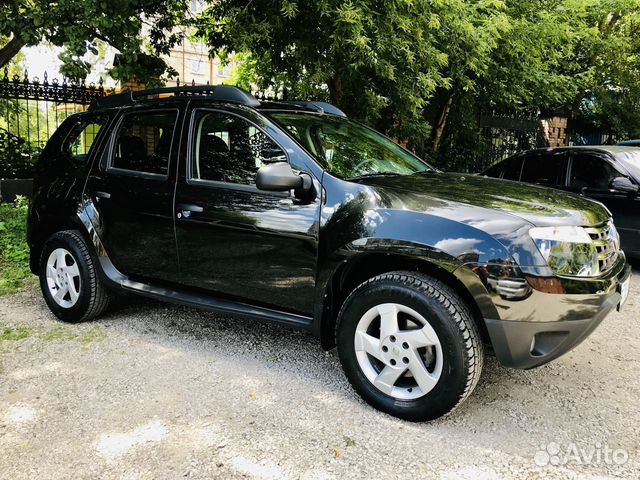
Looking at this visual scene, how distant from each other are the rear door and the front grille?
2654 mm

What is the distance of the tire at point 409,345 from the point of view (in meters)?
2.95

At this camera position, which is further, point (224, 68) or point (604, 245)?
point (224, 68)

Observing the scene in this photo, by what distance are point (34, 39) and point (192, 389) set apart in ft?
15.8

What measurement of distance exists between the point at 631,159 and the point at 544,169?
998 millimetres

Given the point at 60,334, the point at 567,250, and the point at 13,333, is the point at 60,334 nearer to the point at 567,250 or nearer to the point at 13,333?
the point at 13,333

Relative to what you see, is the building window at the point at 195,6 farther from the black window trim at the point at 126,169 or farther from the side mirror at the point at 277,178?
the side mirror at the point at 277,178

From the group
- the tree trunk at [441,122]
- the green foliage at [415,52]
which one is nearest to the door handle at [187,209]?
the green foliage at [415,52]

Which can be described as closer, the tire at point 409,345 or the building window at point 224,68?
the tire at point 409,345

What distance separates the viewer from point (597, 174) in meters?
6.88

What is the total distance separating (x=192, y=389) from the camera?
352cm

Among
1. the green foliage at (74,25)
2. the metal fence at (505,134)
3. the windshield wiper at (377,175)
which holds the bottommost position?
the windshield wiper at (377,175)

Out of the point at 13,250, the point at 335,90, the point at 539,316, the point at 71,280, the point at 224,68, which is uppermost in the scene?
the point at 224,68

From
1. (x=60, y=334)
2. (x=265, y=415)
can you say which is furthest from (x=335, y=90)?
(x=265, y=415)

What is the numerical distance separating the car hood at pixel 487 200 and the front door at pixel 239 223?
0.53m
